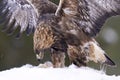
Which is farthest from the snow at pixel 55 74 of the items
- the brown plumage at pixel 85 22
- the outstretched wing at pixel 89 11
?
the outstretched wing at pixel 89 11

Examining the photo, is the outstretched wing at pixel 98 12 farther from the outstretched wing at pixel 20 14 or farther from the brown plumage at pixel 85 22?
the outstretched wing at pixel 20 14

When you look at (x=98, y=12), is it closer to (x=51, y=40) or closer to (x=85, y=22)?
(x=85, y=22)

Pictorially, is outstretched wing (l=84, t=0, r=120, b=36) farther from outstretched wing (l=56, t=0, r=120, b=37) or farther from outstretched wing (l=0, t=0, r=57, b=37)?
outstretched wing (l=0, t=0, r=57, b=37)

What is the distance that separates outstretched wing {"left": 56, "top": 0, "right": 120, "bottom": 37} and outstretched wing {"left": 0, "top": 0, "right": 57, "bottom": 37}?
188mm

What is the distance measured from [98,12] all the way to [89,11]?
1.9 inches

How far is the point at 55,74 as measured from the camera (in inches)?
128

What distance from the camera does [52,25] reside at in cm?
337

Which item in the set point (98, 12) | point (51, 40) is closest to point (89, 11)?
point (98, 12)

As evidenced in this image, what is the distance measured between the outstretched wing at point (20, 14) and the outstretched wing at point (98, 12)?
0.94 ft

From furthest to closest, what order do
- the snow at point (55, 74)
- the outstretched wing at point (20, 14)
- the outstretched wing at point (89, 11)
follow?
the outstretched wing at point (20, 14) < the outstretched wing at point (89, 11) < the snow at point (55, 74)

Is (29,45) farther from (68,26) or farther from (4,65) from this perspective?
(68,26)

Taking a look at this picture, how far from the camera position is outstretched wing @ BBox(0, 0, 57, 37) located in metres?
3.53

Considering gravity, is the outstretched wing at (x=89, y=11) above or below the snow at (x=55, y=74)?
above

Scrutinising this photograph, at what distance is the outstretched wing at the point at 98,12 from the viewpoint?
132 inches
